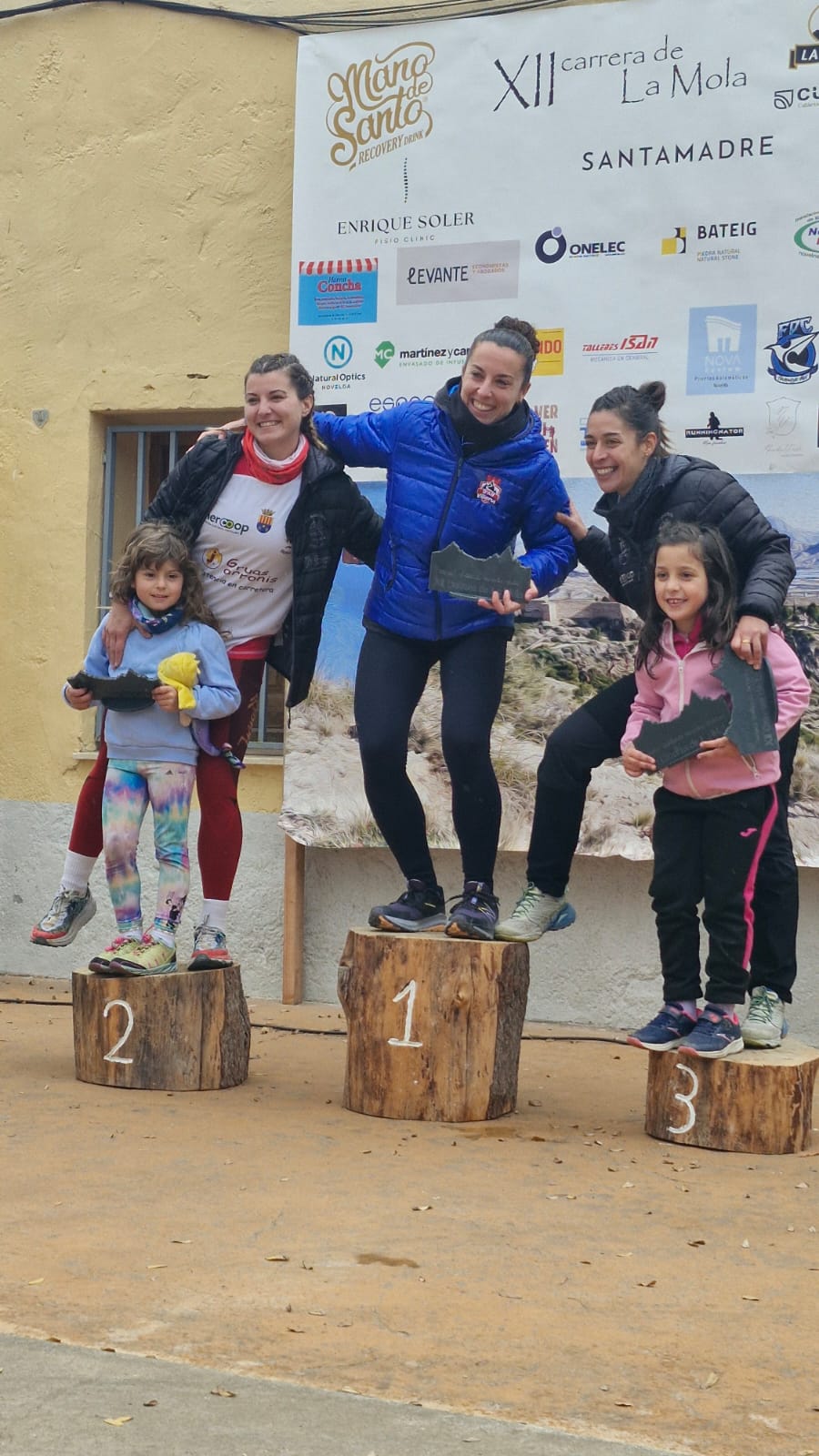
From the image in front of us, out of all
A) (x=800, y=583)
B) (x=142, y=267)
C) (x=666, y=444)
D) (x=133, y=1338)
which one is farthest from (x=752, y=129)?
(x=133, y=1338)

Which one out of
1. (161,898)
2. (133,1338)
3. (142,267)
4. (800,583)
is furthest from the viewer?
(142,267)

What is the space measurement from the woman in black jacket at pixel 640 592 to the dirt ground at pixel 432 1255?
60cm

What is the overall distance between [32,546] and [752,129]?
3801 millimetres

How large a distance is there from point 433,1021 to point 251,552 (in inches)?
62.0

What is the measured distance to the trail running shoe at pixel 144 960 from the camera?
5.14 metres

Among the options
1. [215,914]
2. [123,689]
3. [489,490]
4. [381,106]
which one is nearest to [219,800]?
[215,914]

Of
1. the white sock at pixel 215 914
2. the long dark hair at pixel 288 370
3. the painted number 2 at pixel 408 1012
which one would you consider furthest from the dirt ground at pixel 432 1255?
the long dark hair at pixel 288 370

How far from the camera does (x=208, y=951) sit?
525cm

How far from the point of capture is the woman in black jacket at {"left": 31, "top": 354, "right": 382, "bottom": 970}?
511 cm

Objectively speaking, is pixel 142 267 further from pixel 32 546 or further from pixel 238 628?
pixel 238 628

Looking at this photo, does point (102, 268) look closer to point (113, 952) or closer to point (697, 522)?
point (113, 952)

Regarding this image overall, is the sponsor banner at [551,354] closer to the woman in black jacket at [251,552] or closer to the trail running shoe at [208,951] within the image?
the woman in black jacket at [251,552]

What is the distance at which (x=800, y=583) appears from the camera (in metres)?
6.59

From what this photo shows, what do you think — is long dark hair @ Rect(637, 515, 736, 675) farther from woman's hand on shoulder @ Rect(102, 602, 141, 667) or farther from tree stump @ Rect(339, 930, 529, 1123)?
woman's hand on shoulder @ Rect(102, 602, 141, 667)
